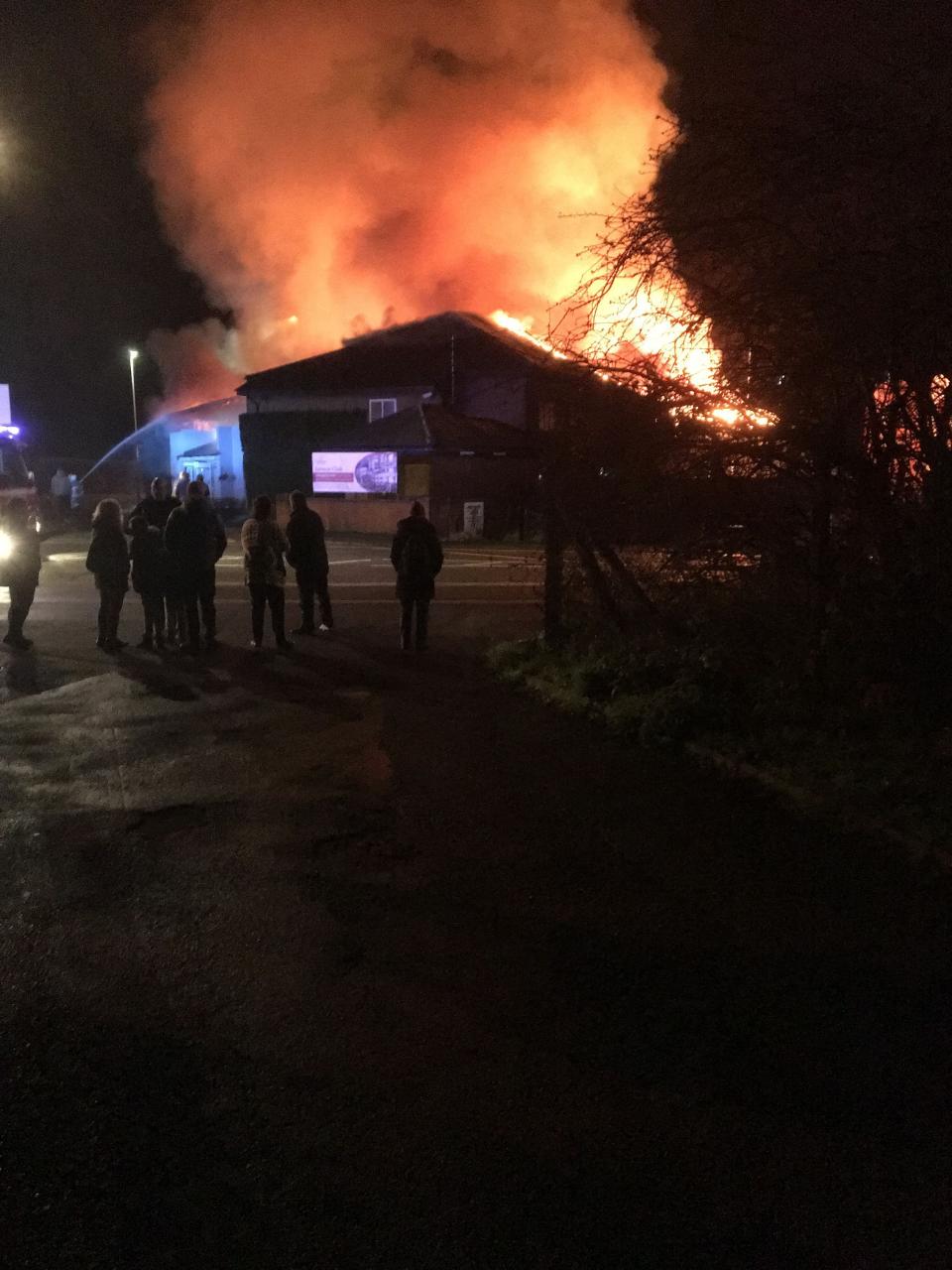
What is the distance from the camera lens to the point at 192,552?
10.7m

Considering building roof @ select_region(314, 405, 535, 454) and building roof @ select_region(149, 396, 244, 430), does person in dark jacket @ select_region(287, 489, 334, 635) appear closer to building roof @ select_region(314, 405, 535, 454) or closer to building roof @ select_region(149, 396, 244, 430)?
building roof @ select_region(314, 405, 535, 454)

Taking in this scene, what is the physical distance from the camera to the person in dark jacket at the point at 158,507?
11305mm

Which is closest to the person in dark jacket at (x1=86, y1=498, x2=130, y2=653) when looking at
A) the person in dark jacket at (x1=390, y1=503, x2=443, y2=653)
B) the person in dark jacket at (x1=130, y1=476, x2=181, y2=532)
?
the person in dark jacket at (x1=130, y1=476, x2=181, y2=532)

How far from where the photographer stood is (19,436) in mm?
25219

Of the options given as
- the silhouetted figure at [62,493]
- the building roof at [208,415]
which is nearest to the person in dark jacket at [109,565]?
the silhouetted figure at [62,493]

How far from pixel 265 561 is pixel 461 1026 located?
778 cm

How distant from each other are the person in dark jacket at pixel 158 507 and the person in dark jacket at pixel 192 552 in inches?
19.6

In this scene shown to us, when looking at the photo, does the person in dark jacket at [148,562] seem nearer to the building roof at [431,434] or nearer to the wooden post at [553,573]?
the wooden post at [553,573]

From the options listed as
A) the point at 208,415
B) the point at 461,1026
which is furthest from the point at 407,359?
the point at 461,1026

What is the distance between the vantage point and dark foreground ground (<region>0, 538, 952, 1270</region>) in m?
2.76

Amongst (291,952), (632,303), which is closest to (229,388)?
(632,303)

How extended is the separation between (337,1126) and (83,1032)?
1104mm

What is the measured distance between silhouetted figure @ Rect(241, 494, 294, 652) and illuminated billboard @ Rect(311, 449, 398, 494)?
18.8 m

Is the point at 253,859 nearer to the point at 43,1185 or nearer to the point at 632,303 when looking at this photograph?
the point at 43,1185
